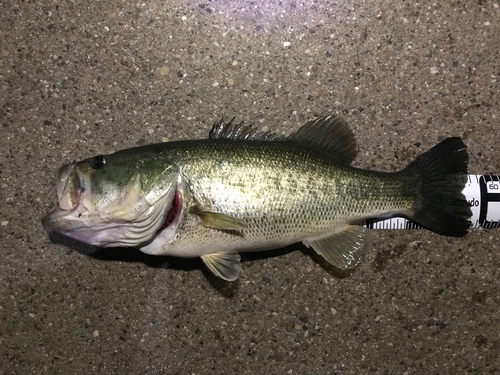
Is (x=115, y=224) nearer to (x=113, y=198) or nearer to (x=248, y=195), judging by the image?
(x=113, y=198)

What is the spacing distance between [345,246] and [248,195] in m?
0.63

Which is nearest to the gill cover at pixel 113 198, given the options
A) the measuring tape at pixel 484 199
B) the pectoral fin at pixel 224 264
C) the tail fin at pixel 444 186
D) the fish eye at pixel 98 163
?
the fish eye at pixel 98 163

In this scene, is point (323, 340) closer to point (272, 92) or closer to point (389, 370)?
point (389, 370)

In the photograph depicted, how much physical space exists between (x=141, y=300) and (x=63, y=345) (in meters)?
0.52

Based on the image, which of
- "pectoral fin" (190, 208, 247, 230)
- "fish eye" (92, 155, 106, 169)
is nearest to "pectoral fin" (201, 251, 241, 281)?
"pectoral fin" (190, 208, 247, 230)

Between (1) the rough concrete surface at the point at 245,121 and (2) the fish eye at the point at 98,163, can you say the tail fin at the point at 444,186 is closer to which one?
(1) the rough concrete surface at the point at 245,121

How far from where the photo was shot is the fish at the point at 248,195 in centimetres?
182

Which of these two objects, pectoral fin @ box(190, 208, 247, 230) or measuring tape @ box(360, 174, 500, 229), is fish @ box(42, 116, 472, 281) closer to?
pectoral fin @ box(190, 208, 247, 230)

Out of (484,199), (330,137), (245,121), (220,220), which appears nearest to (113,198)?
(220,220)

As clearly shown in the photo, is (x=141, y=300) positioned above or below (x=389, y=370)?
above

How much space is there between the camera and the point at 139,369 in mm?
2377

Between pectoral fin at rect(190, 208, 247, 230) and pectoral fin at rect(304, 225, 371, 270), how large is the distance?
456mm

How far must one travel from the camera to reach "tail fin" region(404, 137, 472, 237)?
2145mm

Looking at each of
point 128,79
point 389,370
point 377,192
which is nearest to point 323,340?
point 389,370
